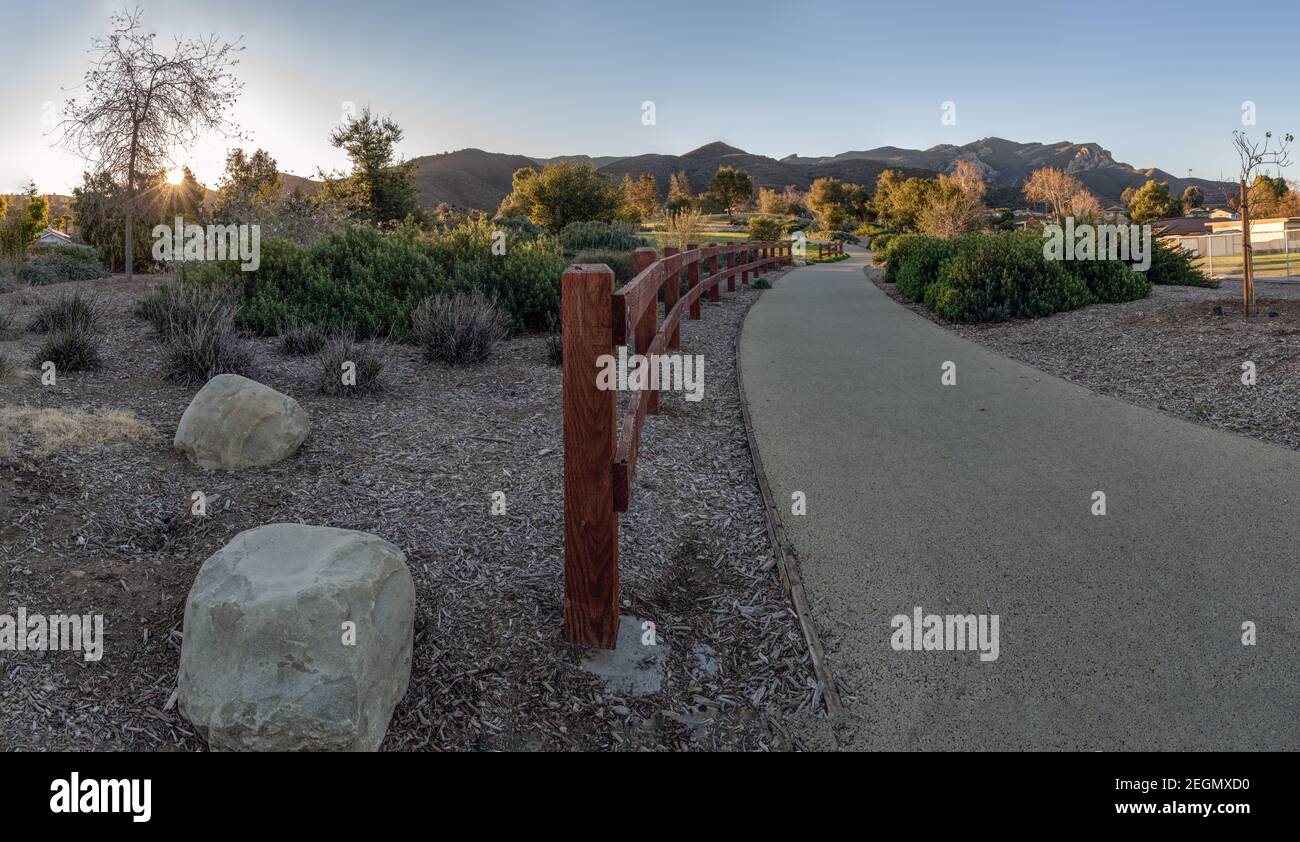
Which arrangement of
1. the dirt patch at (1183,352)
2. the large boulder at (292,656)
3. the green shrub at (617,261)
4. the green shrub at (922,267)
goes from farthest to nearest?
the green shrub at (922,267) < the green shrub at (617,261) < the dirt patch at (1183,352) < the large boulder at (292,656)

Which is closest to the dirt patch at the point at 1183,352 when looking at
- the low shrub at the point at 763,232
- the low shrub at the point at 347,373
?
the low shrub at the point at 347,373

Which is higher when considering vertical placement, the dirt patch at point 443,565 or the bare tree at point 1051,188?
the bare tree at point 1051,188

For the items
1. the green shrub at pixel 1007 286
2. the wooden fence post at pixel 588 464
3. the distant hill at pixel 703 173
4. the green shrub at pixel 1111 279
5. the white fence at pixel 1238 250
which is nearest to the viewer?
the wooden fence post at pixel 588 464

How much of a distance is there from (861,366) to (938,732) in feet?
23.1

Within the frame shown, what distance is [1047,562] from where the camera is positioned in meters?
4.41

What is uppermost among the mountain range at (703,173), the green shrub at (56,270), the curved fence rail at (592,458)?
the mountain range at (703,173)

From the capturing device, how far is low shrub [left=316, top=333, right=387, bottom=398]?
22.9 ft

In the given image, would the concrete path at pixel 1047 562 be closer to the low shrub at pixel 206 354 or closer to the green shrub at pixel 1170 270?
the low shrub at pixel 206 354

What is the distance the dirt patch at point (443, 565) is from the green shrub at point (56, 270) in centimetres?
1315

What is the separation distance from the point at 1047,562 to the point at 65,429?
5.94m

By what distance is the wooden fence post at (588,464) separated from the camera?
3385 mm

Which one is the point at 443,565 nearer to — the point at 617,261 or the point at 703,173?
the point at 617,261

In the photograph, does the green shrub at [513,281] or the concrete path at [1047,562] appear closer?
the concrete path at [1047,562]
